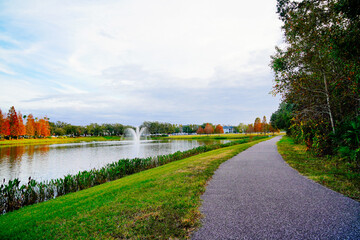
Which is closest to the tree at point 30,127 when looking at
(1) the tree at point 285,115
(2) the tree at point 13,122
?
(2) the tree at point 13,122

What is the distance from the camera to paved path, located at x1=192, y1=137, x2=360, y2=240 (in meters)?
3.49

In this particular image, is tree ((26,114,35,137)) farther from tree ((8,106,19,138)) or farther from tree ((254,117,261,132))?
tree ((254,117,261,132))

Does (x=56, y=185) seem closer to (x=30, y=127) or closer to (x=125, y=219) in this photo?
(x=125, y=219)

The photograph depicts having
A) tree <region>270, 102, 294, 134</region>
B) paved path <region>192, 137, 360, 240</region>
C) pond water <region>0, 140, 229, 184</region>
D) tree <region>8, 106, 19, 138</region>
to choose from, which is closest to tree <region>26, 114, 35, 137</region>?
tree <region>8, 106, 19, 138</region>

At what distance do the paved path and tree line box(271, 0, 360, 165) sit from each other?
3.08 metres

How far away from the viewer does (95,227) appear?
161 inches

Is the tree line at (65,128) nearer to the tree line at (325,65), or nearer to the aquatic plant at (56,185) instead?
the aquatic plant at (56,185)

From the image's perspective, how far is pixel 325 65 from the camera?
9.69 meters

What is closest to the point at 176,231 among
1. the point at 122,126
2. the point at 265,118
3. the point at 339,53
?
the point at 339,53

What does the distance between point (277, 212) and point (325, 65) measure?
368 inches

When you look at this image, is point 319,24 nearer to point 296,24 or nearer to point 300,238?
point 296,24

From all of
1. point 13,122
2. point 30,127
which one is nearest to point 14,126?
point 13,122

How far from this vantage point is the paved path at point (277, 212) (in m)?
3.49

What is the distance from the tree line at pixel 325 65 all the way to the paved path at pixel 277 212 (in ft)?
10.1
